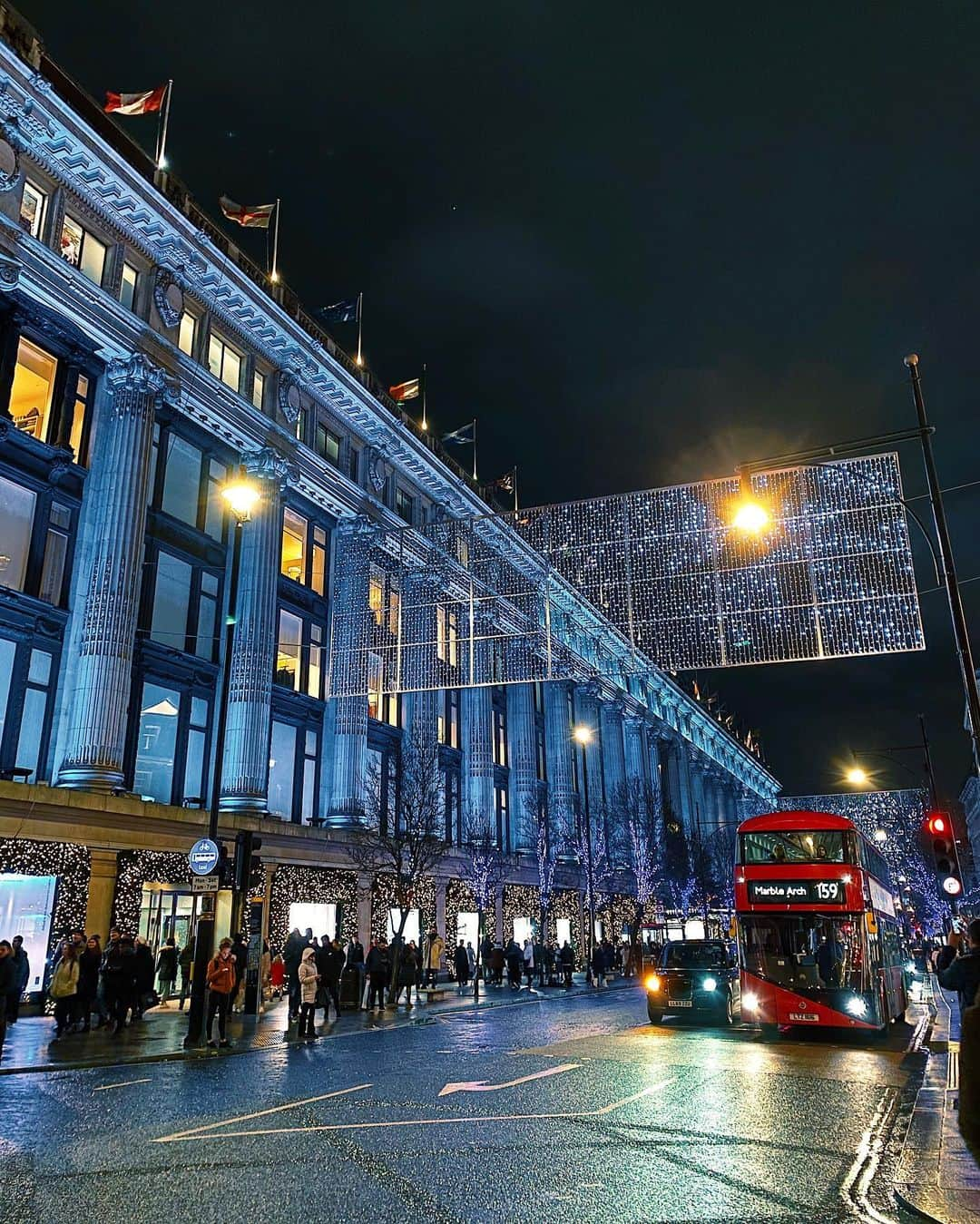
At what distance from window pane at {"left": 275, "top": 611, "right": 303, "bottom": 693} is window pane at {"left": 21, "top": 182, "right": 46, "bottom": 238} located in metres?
15.7

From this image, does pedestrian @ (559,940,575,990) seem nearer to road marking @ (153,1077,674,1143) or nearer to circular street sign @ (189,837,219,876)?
circular street sign @ (189,837,219,876)

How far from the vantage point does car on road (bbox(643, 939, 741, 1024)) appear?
914 inches

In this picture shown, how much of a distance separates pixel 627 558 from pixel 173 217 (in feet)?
64.5

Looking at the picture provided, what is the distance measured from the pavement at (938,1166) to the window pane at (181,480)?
27851 mm

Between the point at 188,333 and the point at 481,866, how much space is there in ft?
83.5

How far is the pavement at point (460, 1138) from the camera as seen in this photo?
22.9 feet

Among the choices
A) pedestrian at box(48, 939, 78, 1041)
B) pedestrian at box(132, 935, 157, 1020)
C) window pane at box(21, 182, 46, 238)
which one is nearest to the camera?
pedestrian at box(48, 939, 78, 1041)

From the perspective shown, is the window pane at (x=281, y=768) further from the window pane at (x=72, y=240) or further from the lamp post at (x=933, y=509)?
the lamp post at (x=933, y=509)

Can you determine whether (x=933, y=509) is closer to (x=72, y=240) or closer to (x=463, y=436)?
(x=72, y=240)

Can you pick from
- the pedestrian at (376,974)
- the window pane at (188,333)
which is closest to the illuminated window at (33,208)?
the window pane at (188,333)

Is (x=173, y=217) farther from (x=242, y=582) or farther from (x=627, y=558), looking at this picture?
(x=627, y=558)

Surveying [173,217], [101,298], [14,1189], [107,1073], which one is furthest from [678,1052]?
[173,217]

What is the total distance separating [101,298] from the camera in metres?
29.0

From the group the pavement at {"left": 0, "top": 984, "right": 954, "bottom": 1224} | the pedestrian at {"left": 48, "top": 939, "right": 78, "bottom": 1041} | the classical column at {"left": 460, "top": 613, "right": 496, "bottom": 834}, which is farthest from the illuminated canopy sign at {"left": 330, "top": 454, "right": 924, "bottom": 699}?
the classical column at {"left": 460, "top": 613, "right": 496, "bottom": 834}
